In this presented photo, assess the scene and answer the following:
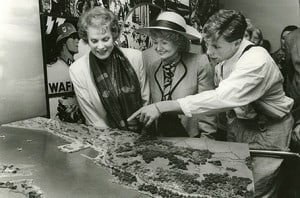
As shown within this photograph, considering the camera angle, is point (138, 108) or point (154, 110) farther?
point (138, 108)

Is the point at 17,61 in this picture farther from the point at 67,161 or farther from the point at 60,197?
the point at 60,197

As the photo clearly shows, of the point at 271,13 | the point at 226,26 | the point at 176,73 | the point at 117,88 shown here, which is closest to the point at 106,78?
the point at 117,88

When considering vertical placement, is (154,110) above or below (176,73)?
below

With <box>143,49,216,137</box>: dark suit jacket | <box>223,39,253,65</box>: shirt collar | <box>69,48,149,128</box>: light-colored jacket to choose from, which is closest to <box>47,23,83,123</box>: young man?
<box>69,48,149,128</box>: light-colored jacket

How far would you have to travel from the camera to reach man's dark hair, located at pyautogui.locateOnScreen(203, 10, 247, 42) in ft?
7.67

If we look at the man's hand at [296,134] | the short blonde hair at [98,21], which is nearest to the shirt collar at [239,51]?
the man's hand at [296,134]

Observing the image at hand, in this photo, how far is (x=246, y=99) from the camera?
2199 mm

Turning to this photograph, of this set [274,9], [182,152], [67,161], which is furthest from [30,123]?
[274,9]

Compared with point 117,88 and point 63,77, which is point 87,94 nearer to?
point 117,88

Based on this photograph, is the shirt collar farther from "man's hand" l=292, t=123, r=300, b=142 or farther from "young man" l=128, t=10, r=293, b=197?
"man's hand" l=292, t=123, r=300, b=142

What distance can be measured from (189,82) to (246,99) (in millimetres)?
707

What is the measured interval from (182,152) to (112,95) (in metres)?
0.99

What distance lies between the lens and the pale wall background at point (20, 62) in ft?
9.20

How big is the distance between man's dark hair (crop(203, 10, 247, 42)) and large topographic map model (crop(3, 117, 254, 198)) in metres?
0.72
